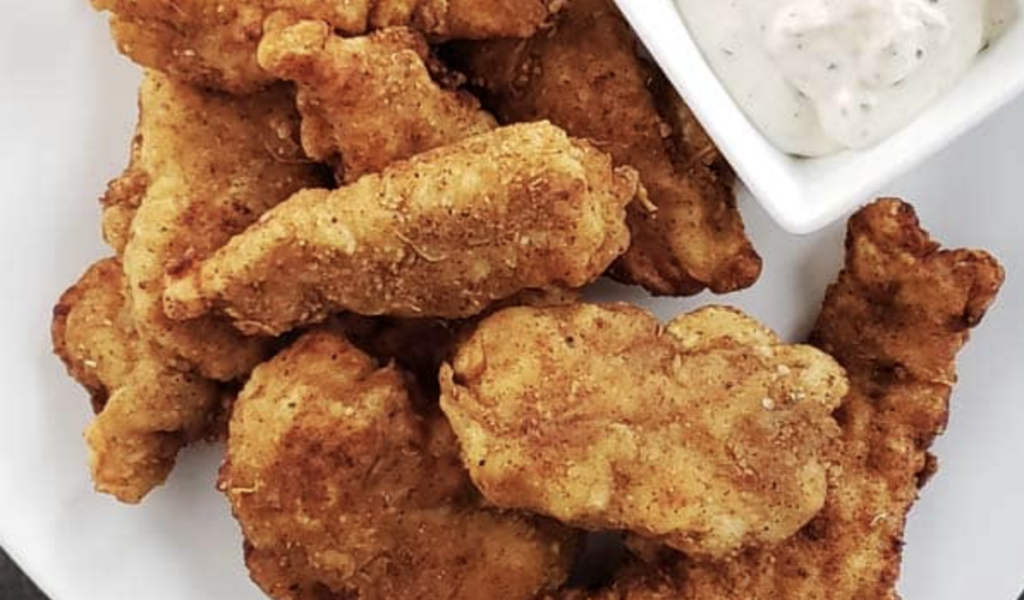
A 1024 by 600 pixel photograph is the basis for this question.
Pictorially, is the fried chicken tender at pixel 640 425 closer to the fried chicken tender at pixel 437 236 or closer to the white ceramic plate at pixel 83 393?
the fried chicken tender at pixel 437 236

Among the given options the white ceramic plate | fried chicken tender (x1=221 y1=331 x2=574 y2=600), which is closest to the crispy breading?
the white ceramic plate

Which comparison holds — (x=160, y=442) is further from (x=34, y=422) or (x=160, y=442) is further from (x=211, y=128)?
(x=211, y=128)

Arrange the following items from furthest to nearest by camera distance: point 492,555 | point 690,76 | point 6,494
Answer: point 6,494 → point 492,555 → point 690,76

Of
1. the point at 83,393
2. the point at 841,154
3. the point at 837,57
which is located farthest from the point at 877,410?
the point at 83,393

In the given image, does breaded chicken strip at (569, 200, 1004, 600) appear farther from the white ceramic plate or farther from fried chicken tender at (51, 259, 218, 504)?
fried chicken tender at (51, 259, 218, 504)

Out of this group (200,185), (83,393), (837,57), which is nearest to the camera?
(837,57)

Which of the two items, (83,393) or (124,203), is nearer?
(124,203)

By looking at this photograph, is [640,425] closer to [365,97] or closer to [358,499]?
[358,499]

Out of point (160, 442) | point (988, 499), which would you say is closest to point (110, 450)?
point (160, 442)
